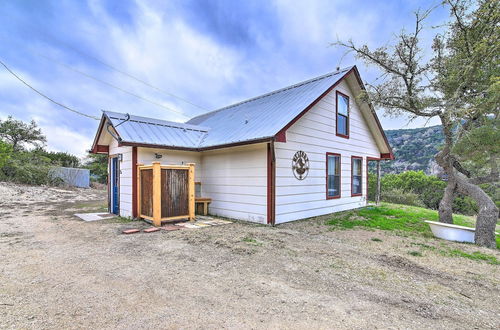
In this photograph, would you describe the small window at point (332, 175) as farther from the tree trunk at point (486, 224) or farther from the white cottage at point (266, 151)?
the tree trunk at point (486, 224)

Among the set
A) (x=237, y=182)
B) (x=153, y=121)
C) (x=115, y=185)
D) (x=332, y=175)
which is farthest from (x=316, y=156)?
(x=115, y=185)

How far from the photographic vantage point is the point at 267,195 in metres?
6.59

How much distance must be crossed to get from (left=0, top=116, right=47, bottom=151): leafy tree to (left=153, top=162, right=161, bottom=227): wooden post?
71.4 ft

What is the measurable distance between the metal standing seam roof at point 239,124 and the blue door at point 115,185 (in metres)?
1.63

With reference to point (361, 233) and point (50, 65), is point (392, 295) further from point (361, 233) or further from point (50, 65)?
point (50, 65)

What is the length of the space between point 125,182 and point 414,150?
3102cm

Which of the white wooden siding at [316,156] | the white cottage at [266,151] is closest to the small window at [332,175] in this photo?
the white cottage at [266,151]

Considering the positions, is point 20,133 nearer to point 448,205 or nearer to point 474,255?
point 448,205

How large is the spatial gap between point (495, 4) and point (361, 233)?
528 centimetres

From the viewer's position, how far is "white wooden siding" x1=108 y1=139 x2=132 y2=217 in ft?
24.1

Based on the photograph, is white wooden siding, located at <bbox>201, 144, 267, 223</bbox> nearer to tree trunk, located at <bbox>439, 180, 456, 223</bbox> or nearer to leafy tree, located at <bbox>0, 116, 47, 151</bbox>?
tree trunk, located at <bbox>439, 180, 456, 223</bbox>

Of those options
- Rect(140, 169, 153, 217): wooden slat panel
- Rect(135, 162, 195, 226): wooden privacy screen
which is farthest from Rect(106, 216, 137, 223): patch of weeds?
Rect(140, 169, 153, 217): wooden slat panel

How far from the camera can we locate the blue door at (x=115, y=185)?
8258mm

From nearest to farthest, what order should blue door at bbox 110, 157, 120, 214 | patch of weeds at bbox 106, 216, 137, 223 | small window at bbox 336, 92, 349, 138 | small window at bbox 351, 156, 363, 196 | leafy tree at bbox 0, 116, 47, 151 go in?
patch of weeds at bbox 106, 216, 137, 223 < blue door at bbox 110, 157, 120, 214 < small window at bbox 336, 92, 349, 138 < small window at bbox 351, 156, 363, 196 < leafy tree at bbox 0, 116, 47, 151
